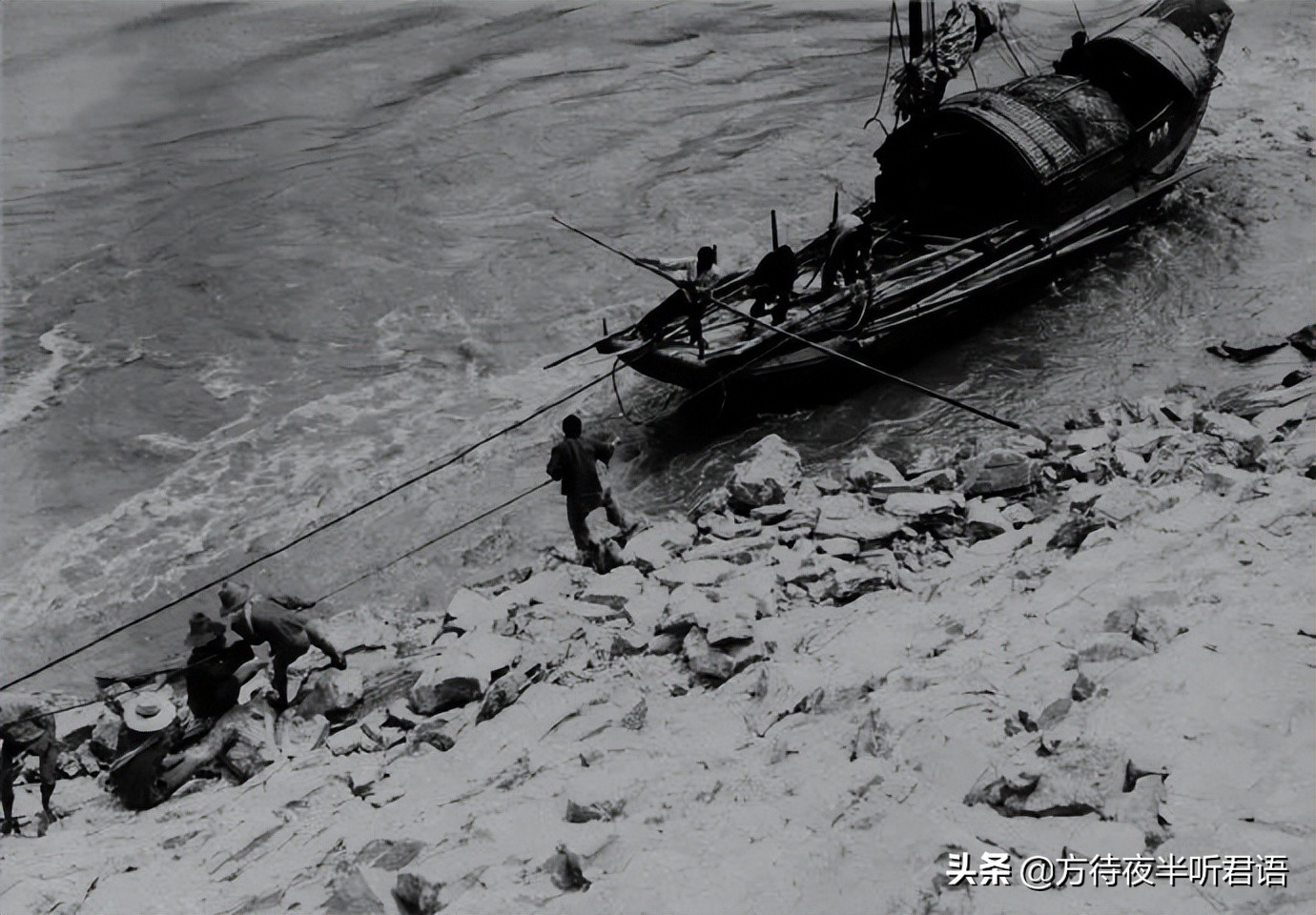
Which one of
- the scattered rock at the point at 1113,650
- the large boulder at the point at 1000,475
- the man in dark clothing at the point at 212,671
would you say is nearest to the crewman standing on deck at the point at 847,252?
the large boulder at the point at 1000,475

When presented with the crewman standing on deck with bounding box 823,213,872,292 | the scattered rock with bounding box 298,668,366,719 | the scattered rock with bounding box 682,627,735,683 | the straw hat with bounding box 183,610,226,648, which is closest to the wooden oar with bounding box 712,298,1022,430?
the crewman standing on deck with bounding box 823,213,872,292

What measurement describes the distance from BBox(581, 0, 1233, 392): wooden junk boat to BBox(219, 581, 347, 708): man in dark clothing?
4.02m

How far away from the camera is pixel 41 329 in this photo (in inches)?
537

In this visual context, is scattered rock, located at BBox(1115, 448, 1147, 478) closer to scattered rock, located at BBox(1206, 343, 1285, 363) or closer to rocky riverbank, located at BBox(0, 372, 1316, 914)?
rocky riverbank, located at BBox(0, 372, 1316, 914)

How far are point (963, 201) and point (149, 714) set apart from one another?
364 inches

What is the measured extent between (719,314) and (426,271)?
4.42 m

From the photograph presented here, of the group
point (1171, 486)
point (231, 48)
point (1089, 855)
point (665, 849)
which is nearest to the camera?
point (1089, 855)

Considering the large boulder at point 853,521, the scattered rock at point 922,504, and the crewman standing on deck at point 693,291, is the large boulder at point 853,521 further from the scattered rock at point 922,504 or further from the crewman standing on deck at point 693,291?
the crewman standing on deck at point 693,291

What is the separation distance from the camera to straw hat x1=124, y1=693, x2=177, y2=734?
721cm

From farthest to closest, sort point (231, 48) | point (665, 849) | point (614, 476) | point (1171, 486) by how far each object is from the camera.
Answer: point (231, 48) < point (614, 476) < point (1171, 486) < point (665, 849)

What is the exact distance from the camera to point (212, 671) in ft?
24.4

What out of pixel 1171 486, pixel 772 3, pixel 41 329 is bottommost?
pixel 1171 486

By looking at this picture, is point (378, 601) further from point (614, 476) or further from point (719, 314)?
point (719, 314)

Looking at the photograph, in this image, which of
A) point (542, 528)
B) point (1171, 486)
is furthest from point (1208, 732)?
point (542, 528)
